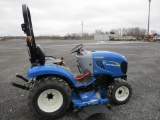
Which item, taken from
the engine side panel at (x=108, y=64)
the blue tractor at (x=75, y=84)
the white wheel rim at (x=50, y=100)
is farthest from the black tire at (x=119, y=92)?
the white wheel rim at (x=50, y=100)

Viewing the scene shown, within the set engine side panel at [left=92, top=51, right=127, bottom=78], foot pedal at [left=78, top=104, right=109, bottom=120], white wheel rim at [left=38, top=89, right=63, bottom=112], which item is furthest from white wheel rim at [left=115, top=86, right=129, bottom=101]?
white wheel rim at [left=38, top=89, right=63, bottom=112]

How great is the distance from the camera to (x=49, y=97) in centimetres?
330

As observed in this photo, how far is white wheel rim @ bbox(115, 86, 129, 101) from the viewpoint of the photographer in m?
3.79

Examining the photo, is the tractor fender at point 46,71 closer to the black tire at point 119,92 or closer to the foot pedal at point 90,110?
the foot pedal at point 90,110

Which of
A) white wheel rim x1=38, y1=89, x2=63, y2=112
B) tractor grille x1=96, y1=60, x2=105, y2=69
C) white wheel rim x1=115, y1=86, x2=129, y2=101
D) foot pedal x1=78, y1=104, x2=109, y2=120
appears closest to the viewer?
foot pedal x1=78, y1=104, x2=109, y2=120

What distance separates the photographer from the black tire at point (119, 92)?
3689 mm

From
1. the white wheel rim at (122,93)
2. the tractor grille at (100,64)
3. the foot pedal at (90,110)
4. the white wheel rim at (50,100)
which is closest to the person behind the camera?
the foot pedal at (90,110)

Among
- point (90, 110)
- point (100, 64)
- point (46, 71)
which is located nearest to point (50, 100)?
point (46, 71)

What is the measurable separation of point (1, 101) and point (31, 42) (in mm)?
1903

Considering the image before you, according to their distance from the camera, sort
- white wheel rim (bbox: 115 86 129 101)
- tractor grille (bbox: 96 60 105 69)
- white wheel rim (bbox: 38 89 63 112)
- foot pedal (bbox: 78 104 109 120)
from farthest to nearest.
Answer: white wheel rim (bbox: 115 86 129 101)
tractor grille (bbox: 96 60 105 69)
white wheel rim (bbox: 38 89 63 112)
foot pedal (bbox: 78 104 109 120)

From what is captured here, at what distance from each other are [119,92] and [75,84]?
3.46ft

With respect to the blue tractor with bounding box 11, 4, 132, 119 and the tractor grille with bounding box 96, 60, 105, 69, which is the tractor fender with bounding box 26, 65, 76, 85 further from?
the tractor grille with bounding box 96, 60, 105, 69

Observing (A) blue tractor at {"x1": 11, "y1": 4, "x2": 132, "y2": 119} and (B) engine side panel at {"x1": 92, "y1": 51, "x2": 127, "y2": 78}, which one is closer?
(A) blue tractor at {"x1": 11, "y1": 4, "x2": 132, "y2": 119}

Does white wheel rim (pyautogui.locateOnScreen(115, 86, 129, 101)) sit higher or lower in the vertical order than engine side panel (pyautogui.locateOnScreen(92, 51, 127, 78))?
lower
